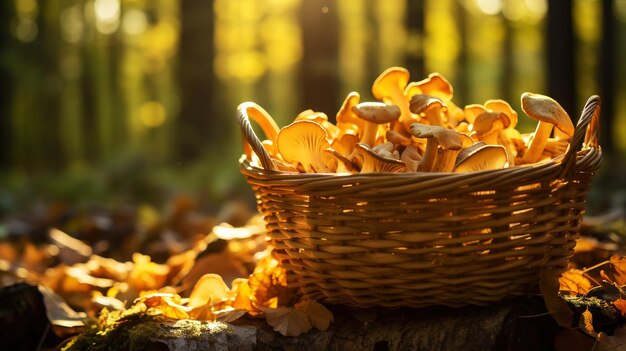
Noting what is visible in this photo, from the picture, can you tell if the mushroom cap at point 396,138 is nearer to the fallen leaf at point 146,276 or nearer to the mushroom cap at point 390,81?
the mushroom cap at point 390,81

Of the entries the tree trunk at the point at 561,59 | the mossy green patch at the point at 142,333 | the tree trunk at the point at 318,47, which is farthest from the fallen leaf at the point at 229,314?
the tree trunk at the point at 318,47

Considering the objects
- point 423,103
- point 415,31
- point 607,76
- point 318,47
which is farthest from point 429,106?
point 607,76

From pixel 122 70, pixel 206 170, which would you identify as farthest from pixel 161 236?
pixel 122 70

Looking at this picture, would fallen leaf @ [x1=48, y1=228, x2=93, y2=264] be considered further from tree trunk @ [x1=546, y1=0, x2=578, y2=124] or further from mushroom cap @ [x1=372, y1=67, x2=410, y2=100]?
tree trunk @ [x1=546, y1=0, x2=578, y2=124]

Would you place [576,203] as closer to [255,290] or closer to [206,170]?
[255,290]

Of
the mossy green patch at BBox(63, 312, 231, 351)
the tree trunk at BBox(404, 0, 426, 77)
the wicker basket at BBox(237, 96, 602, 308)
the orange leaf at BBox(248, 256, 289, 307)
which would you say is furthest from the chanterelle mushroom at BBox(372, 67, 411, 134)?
the tree trunk at BBox(404, 0, 426, 77)

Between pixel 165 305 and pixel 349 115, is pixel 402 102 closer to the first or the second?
pixel 349 115
